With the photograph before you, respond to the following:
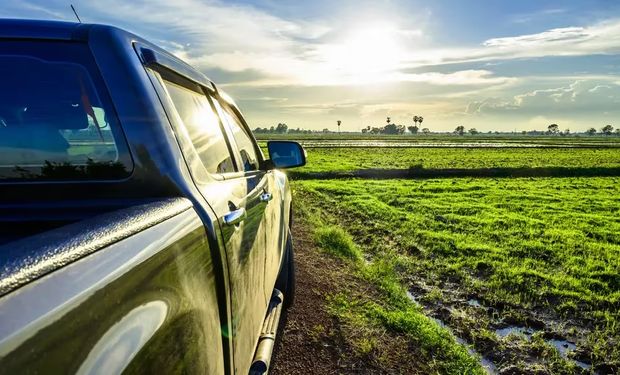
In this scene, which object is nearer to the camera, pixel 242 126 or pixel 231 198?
pixel 231 198

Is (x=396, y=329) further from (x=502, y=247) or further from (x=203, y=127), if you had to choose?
(x=502, y=247)

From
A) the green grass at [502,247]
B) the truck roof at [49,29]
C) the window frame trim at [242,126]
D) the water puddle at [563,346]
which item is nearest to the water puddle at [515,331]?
the water puddle at [563,346]

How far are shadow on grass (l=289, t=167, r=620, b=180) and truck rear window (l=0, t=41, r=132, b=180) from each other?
755 inches

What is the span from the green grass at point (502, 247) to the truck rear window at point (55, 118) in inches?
142

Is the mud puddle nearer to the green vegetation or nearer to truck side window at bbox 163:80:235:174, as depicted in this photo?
the green vegetation

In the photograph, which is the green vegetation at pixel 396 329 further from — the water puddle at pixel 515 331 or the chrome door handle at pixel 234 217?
the chrome door handle at pixel 234 217

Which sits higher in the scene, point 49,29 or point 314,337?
point 49,29

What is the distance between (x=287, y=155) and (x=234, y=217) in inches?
84.9

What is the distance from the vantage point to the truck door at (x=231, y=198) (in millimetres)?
1577

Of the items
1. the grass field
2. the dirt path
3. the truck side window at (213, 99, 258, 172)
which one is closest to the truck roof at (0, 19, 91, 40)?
the truck side window at (213, 99, 258, 172)

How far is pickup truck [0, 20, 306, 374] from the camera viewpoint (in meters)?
0.70

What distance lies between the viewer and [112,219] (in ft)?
3.39

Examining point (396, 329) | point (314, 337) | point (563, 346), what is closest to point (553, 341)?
point (563, 346)

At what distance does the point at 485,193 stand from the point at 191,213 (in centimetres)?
1622
